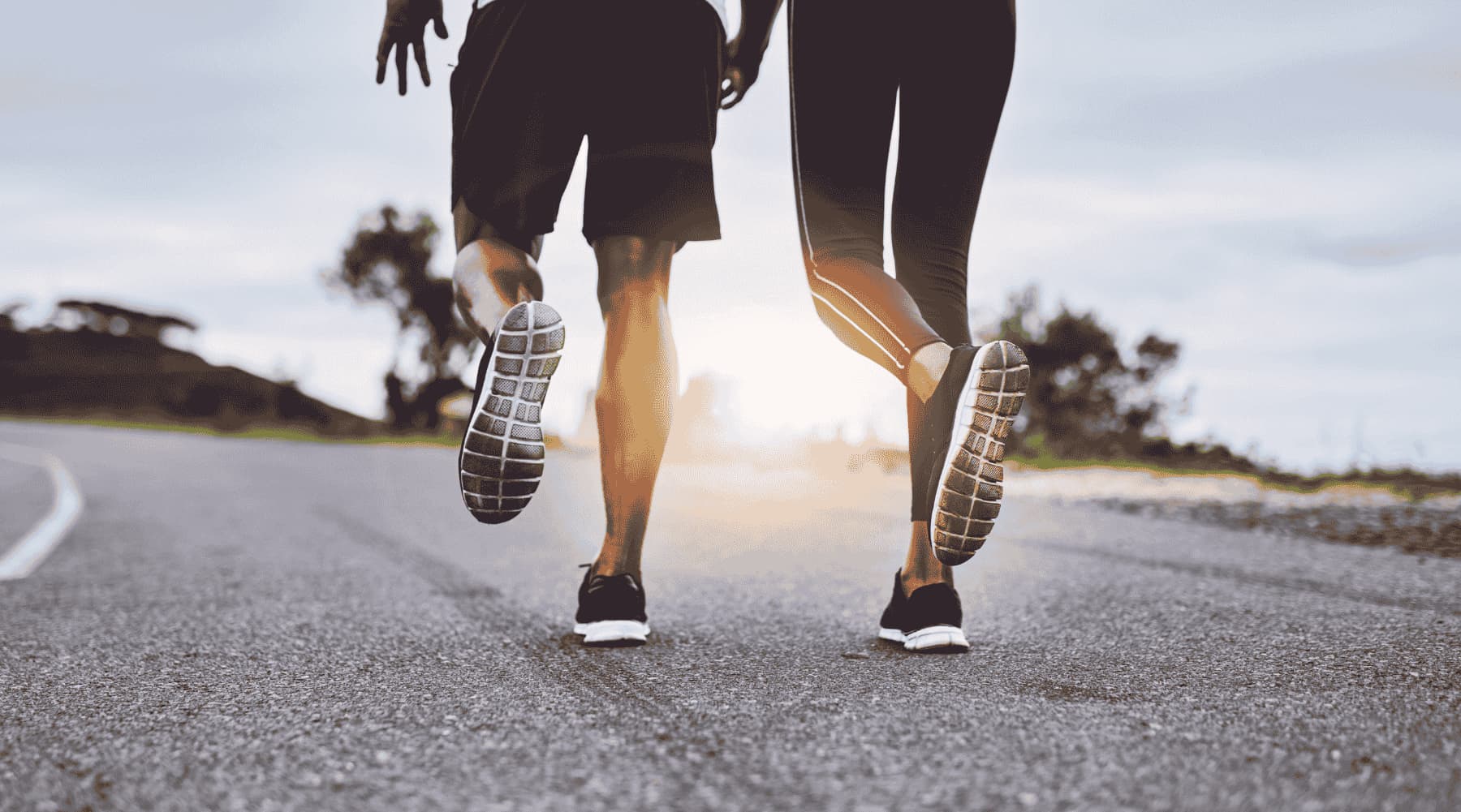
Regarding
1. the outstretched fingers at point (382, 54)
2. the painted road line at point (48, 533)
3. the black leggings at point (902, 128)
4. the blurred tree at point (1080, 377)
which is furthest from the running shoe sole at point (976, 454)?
the blurred tree at point (1080, 377)

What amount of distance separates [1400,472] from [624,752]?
9174 millimetres

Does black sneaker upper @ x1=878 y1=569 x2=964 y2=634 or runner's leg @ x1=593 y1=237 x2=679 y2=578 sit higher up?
runner's leg @ x1=593 y1=237 x2=679 y2=578

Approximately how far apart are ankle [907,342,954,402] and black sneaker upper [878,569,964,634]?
36 cm

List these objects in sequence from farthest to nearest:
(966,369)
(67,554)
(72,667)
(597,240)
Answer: (67,554) < (597,240) < (72,667) < (966,369)

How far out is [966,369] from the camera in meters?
1.47

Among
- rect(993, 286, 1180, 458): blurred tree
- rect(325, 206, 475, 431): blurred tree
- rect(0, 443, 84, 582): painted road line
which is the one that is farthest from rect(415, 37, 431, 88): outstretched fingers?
rect(325, 206, 475, 431): blurred tree

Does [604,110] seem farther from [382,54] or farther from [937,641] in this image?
[937,641]

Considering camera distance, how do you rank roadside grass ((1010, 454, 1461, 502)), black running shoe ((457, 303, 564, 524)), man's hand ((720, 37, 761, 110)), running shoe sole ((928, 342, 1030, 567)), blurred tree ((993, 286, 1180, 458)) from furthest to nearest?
blurred tree ((993, 286, 1180, 458)) → roadside grass ((1010, 454, 1461, 502)) → man's hand ((720, 37, 761, 110)) → black running shoe ((457, 303, 564, 524)) → running shoe sole ((928, 342, 1030, 567))

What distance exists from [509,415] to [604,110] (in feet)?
1.92

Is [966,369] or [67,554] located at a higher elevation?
[966,369]

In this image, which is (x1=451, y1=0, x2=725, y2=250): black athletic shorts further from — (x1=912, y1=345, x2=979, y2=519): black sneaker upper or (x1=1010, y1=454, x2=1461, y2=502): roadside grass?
(x1=1010, y1=454, x2=1461, y2=502): roadside grass

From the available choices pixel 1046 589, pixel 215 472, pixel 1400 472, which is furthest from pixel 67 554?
pixel 1400 472

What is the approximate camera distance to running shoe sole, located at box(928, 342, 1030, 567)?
1443 millimetres

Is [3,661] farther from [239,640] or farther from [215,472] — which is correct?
[215,472]
